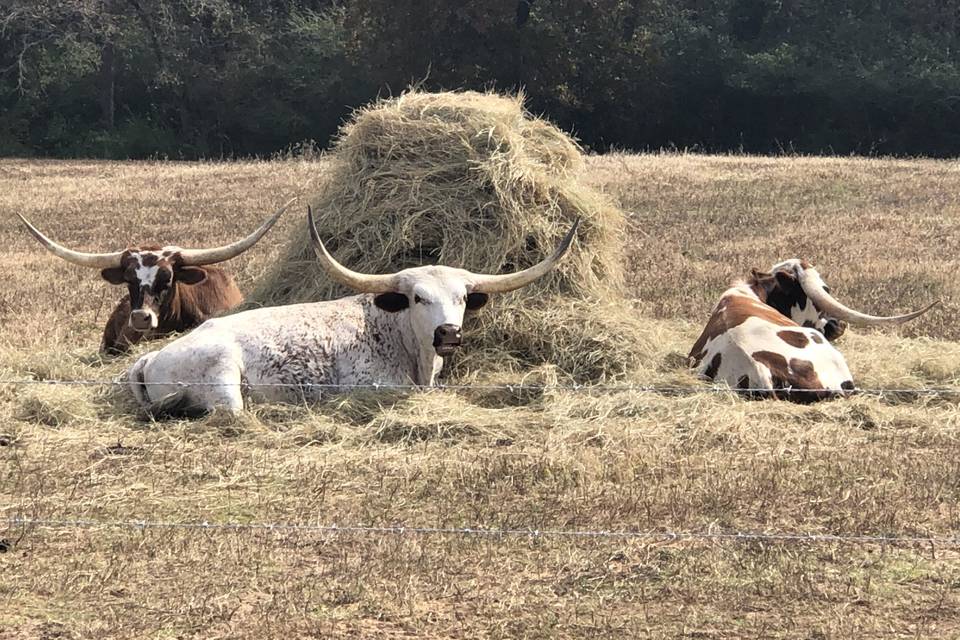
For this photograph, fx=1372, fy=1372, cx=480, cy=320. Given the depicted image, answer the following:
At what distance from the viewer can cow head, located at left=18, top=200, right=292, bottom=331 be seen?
939 cm

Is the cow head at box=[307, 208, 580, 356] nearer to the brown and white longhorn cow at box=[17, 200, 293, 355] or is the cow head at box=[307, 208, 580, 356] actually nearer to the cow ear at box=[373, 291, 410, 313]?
the cow ear at box=[373, 291, 410, 313]

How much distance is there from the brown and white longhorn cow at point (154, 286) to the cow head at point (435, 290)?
1.24 meters

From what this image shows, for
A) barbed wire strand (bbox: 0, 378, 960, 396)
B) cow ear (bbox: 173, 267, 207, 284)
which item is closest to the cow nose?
cow ear (bbox: 173, 267, 207, 284)

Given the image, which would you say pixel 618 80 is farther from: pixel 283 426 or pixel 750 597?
pixel 750 597

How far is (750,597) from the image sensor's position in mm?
5027

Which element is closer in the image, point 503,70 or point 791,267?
point 791,267

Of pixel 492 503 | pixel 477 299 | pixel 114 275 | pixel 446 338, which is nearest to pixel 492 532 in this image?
pixel 492 503

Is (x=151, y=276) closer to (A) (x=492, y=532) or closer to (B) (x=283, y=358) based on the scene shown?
(B) (x=283, y=358)

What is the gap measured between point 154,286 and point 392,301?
7.26 ft

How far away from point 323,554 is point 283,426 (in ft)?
6.84

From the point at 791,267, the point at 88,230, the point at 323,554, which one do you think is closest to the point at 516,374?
the point at 791,267

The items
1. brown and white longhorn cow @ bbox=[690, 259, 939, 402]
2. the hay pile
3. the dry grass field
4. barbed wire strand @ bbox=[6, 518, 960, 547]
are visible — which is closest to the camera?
the dry grass field

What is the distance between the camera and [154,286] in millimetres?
9539

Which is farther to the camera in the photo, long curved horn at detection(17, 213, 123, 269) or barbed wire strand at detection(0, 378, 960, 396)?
long curved horn at detection(17, 213, 123, 269)
